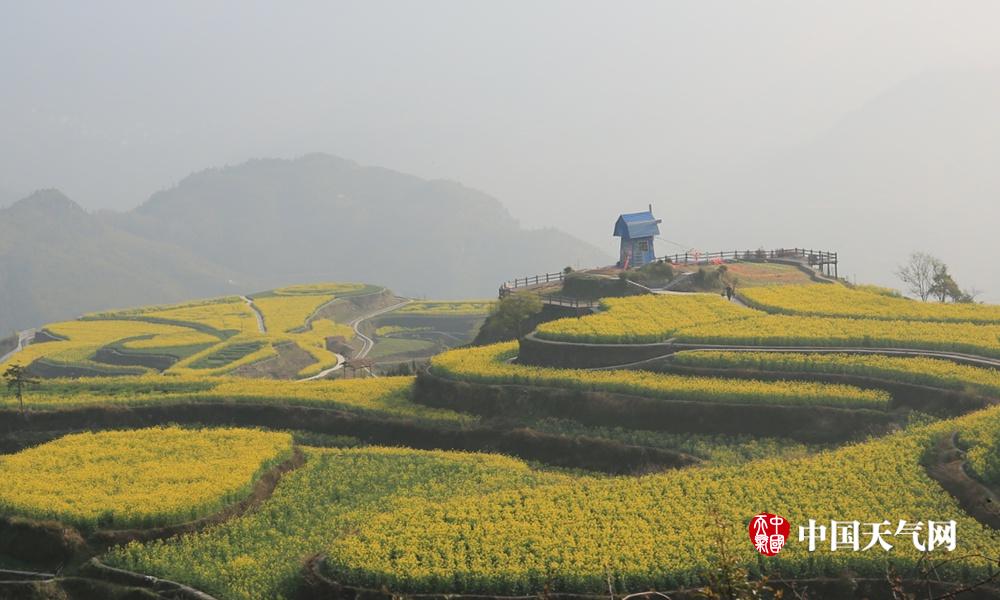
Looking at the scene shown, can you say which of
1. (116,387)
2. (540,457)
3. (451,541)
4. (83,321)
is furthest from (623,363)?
(83,321)

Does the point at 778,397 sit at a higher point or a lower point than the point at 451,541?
higher

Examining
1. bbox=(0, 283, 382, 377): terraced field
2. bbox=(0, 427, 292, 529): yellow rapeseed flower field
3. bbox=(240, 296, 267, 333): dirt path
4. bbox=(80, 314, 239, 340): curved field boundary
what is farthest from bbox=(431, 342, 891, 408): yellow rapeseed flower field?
bbox=(240, 296, 267, 333): dirt path

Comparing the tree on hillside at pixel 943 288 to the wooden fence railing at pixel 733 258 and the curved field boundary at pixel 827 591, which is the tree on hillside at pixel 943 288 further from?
the curved field boundary at pixel 827 591

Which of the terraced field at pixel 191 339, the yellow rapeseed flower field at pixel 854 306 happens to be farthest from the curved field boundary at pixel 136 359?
the yellow rapeseed flower field at pixel 854 306

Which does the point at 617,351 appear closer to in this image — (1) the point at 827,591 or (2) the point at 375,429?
(2) the point at 375,429

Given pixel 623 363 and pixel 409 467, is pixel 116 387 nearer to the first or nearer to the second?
pixel 409 467

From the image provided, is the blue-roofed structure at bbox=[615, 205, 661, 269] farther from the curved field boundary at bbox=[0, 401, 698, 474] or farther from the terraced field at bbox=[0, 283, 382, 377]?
the curved field boundary at bbox=[0, 401, 698, 474]
